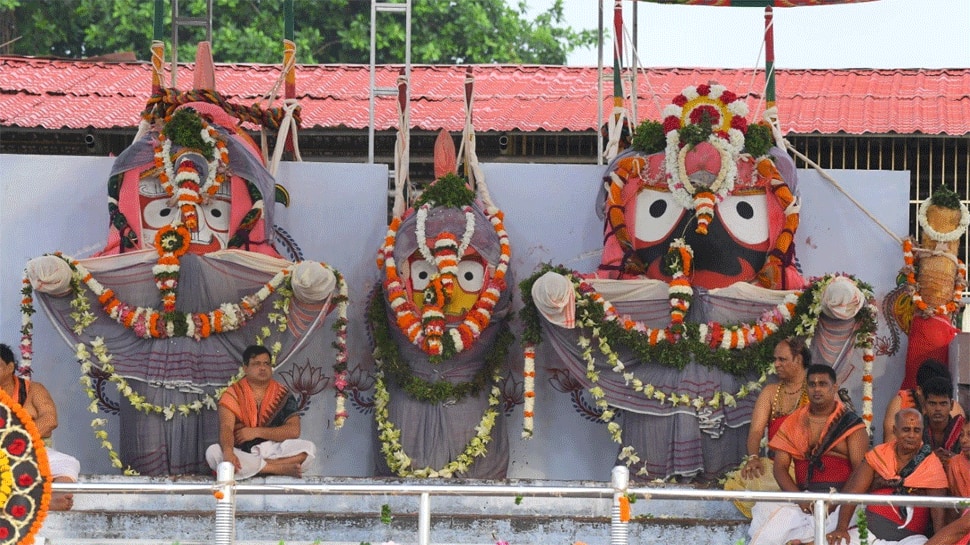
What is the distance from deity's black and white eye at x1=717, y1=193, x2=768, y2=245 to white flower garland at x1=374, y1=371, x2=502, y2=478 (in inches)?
68.9

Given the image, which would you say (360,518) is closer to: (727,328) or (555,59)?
(727,328)

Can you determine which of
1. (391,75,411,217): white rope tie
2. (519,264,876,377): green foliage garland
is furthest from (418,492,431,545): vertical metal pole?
(391,75,411,217): white rope tie

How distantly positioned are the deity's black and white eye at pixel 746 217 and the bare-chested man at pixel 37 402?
13.9ft

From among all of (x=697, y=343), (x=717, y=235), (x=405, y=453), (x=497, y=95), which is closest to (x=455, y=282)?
(x=405, y=453)

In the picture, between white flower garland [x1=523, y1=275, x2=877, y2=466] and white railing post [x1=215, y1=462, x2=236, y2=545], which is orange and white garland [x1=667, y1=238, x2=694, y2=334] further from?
white railing post [x1=215, y1=462, x2=236, y2=545]

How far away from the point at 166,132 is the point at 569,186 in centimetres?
277

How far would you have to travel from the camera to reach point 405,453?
11.3m

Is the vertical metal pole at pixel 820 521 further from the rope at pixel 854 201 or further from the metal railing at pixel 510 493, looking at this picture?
the rope at pixel 854 201

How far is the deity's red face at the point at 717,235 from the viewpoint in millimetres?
11367

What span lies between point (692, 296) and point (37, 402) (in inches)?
158

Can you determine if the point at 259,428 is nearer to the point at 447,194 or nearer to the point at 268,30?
the point at 447,194

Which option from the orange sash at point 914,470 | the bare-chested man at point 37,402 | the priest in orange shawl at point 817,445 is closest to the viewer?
the orange sash at point 914,470

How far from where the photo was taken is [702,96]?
1153cm

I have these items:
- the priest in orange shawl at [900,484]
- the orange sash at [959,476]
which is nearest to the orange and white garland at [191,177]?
the priest in orange shawl at [900,484]
